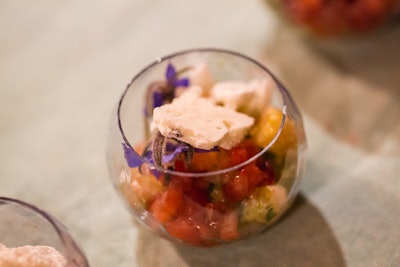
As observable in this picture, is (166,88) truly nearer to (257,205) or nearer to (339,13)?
(257,205)

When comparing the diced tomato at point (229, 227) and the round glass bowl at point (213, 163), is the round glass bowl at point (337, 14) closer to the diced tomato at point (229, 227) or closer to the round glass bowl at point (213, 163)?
the round glass bowl at point (213, 163)

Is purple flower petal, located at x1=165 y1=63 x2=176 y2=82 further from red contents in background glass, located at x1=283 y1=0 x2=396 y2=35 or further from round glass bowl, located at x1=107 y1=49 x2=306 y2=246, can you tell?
red contents in background glass, located at x1=283 y1=0 x2=396 y2=35

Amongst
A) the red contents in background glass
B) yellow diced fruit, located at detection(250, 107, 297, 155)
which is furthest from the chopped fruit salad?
the red contents in background glass

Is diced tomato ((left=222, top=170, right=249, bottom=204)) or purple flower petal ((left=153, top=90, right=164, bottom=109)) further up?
purple flower petal ((left=153, top=90, right=164, bottom=109))

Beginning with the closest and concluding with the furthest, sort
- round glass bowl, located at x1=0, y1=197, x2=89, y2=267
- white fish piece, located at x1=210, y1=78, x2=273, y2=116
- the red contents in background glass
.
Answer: round glass bowl, located at x1=0, y1=197, x2=89, y2=267 → white fish piece, located at x1=210, y1=78, x2=273, y2=116 → the red contents in background glass

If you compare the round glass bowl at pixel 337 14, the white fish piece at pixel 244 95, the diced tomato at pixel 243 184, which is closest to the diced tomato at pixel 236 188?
the diced tomato at pixel 243 184

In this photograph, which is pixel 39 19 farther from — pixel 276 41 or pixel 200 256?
pixel 200 256

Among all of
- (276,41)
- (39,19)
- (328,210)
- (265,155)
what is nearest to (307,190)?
(328,210)
